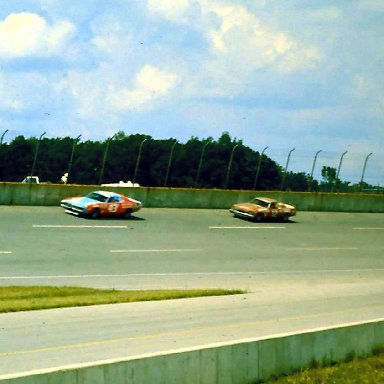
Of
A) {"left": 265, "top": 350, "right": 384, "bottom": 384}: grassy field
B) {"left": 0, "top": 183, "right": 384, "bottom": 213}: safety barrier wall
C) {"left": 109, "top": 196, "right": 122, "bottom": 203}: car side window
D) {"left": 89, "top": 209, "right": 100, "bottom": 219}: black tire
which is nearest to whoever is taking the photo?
{"left": 265, "top": 350, "right": 384, "bottom": 384}: grassy field

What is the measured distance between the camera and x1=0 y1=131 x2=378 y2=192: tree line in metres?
44.1

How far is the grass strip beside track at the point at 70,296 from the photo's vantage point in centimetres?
1770

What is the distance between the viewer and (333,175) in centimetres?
5081

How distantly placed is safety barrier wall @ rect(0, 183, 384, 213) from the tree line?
1.73m

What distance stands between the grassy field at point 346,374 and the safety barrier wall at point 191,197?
24.1 m

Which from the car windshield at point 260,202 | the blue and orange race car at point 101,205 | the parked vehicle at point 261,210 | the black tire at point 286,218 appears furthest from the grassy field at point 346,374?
the black tire at point 286,218

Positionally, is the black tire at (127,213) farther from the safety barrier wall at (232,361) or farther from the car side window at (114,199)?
the safety barrier wall at (232,361)

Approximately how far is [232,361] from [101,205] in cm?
2463

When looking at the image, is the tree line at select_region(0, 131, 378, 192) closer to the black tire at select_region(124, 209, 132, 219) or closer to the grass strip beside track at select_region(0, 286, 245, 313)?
the black tire at select_region(124, 209, 132, 219)

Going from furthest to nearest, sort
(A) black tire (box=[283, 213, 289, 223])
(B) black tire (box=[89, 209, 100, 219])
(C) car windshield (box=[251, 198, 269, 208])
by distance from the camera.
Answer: (A) black tire (box=[283, 213, 289, 223]) → (C) car windshield (box=[251, 198, 269, 208]) → (B) black tire (box=[89, 209, 100, 219])

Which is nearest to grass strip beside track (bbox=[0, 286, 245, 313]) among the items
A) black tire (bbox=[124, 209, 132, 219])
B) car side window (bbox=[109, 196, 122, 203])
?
car side window (bbox=[109, 196, 122, 203])

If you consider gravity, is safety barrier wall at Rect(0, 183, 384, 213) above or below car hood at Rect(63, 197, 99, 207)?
above

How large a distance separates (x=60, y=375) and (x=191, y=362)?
2.29 metres

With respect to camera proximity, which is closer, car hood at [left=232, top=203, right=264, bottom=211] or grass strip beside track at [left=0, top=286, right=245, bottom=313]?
grass strip beside track at [left=0, top=286, right=245, bottom=313]
